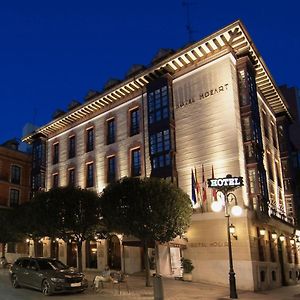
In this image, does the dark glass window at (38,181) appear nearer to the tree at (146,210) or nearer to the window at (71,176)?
the window at (71,176)

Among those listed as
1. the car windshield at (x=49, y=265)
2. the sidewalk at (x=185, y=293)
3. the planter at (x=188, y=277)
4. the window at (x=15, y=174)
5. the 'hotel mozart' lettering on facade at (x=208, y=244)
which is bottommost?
the sidewalk at (x=185, y=293)

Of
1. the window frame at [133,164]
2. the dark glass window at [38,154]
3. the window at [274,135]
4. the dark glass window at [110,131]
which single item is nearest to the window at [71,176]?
the dark glass window at [38,154]

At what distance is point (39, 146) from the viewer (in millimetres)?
39188

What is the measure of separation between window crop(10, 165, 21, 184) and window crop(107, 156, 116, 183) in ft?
56.0

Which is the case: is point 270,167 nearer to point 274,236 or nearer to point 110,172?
point 274,236

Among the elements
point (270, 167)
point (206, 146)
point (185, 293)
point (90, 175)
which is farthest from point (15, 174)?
point (185, 293)

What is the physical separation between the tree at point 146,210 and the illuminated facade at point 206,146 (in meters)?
3.88

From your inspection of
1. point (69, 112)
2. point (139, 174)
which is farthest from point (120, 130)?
point (69, 112)

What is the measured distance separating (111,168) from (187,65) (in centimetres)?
1046

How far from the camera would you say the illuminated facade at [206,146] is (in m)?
22.9

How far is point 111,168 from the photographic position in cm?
3130

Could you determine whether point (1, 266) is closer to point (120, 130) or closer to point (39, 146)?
point (39, 146)

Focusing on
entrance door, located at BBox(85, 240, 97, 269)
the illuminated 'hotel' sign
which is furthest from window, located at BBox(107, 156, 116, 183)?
the illuminated 'hotel' sign

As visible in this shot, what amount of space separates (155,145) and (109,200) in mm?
7676
